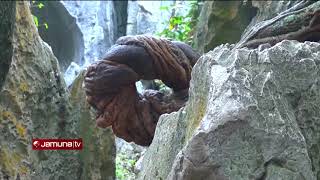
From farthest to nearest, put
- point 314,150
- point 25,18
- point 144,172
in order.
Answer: point 25,18 → point 144,172 → point 314,150

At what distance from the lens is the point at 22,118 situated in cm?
330

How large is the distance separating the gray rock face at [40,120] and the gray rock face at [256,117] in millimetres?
1821

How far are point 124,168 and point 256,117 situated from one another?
4845 mm

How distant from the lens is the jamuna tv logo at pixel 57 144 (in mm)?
3330

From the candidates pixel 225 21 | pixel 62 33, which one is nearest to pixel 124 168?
pixel 225 21

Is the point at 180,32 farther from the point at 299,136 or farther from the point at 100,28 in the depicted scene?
the point at 299,136

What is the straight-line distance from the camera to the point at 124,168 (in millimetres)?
6137

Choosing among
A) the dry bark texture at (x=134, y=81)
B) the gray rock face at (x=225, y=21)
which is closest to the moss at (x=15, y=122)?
the dry bark texture at (x=134, y=81)

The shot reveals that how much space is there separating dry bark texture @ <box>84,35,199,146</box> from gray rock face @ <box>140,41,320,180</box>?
Result: 0.45 meters

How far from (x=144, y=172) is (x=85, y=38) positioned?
917 cm

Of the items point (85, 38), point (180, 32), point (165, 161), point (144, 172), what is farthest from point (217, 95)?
point (85, 38)

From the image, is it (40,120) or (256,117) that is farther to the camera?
(40,120)

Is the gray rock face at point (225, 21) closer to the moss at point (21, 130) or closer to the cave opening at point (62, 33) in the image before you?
the moss at point (21, 130)

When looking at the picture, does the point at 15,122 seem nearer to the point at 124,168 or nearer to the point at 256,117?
the point at 256,117
